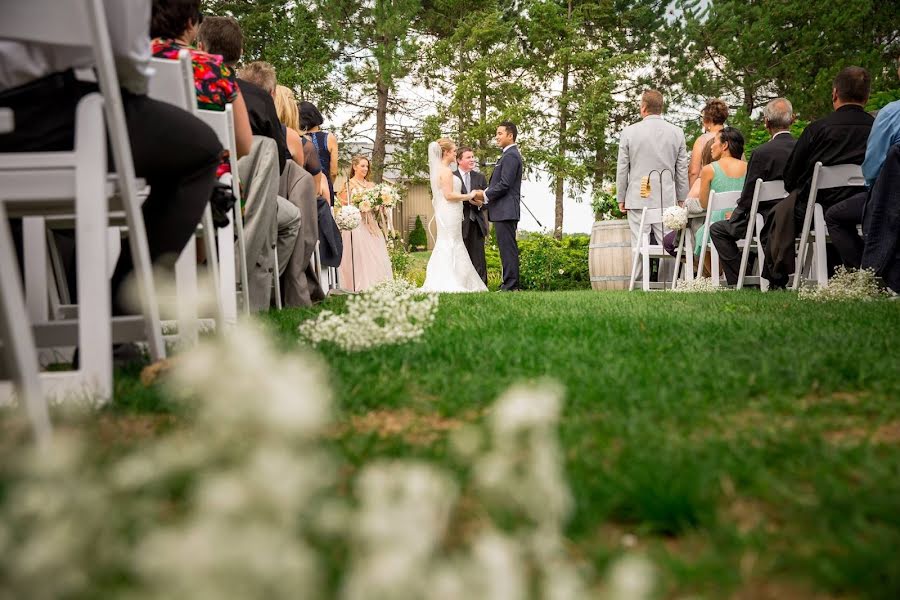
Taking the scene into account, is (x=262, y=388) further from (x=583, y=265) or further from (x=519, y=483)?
(x=583, y=265)

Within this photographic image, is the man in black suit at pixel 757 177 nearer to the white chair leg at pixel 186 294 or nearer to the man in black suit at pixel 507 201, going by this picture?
the man in black suit at pixel 507 201

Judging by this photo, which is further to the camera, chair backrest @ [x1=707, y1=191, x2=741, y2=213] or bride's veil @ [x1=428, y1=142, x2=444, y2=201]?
bride's veil @ [x1=428, y1=142, x2=444, y2=201]

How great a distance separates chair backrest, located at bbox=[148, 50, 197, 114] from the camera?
324 cm

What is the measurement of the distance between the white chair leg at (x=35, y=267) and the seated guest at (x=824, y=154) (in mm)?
6039

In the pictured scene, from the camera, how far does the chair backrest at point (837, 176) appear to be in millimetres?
6898

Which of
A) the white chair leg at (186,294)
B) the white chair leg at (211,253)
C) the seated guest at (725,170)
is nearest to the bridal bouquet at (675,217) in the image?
the seated guest at (725,170)

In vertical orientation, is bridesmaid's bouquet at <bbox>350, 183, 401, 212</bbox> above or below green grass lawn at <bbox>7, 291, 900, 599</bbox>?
above

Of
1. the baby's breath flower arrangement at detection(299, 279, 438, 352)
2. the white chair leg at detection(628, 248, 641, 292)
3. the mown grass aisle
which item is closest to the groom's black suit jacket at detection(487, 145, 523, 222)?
the white chair leg at detection(628, 248, 641, 292)

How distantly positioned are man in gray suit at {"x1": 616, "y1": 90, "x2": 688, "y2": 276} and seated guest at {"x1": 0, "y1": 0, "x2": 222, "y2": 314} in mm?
8660

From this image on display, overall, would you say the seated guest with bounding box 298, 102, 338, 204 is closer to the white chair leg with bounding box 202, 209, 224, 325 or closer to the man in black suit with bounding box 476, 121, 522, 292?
the man in black suit with bounding box 476, 121, 522, 292

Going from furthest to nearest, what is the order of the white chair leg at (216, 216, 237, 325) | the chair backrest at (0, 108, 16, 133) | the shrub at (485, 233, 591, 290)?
the shrub at (485, 233, 591, 290), the white chair leg at (216, 216, 237, 325), the chair backrest at (0, 108, 16, 133)

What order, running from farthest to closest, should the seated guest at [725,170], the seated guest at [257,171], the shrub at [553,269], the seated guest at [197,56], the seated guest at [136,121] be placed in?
1. the shrub at [553,269]
2. the seated guest at [725,170]
3. the seated guest at [257,171]
4. the seated guest at [197,56]
5. the seated guest at [136,121]

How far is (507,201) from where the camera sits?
11.7 metres

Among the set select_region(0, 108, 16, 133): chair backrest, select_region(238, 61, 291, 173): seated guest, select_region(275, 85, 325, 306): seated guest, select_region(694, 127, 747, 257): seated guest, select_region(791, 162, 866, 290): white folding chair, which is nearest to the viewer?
select_region(0, 108, 16, 133): chair backrest
